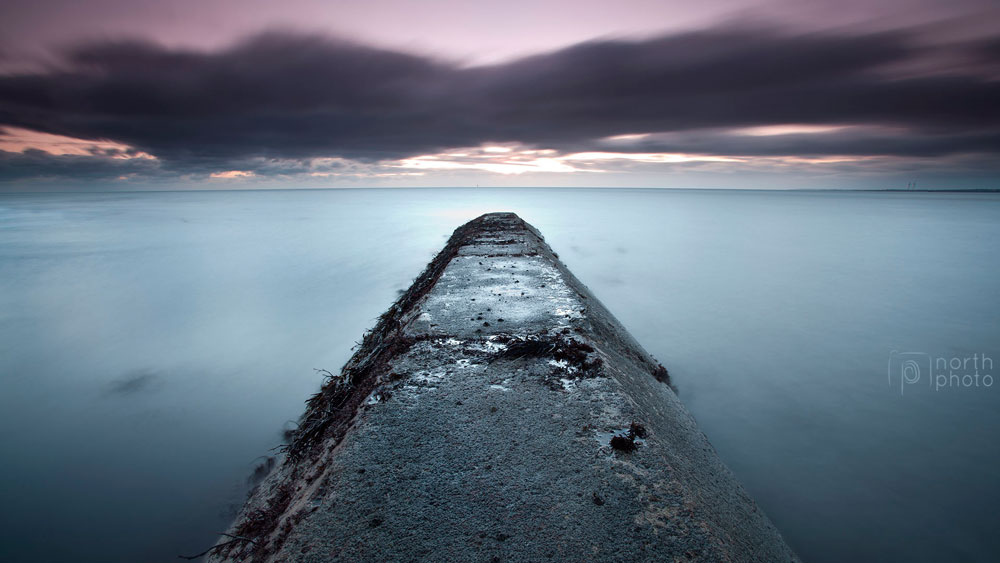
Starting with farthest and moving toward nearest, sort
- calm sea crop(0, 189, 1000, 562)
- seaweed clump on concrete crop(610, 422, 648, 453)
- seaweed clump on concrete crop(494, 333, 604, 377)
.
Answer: calm sea crop(0, 189, 1000, 562) → seaweed clump on concrete crop(494, 333, 604, 377) → seaweed clump on concrete crop(610, 422, 648, 453)

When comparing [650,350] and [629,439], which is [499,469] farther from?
[650,350]

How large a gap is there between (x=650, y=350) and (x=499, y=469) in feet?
23.0

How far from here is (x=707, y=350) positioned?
29.5 ft

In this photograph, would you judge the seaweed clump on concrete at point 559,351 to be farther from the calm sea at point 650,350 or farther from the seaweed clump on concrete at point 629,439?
the calm sea at point 650,350

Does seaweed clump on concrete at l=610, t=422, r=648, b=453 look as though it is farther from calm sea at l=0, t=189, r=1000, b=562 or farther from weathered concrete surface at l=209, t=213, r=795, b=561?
calm sea at l=0, t=189, r=1000, b=562

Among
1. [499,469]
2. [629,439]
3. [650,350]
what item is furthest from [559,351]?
[650,350]

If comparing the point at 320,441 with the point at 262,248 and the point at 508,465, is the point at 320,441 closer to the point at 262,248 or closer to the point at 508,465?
the point at 508,465

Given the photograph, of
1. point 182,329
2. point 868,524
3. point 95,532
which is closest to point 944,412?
point 868,524

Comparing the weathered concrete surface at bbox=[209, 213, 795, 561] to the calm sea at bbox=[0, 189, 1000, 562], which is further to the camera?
the calm sea at bbox=[0, 189, 1000, 562]

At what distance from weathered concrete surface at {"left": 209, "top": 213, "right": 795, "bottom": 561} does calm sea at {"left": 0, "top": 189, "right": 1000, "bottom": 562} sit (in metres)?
1.98

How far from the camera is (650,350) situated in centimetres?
907

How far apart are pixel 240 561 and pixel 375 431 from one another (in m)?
1.12

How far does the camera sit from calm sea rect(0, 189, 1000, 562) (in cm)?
473

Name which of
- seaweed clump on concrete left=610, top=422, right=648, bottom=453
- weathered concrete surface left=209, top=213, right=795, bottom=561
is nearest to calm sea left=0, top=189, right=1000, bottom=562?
weathered concrete surface left=209, top=213, right=795, bottom=561
